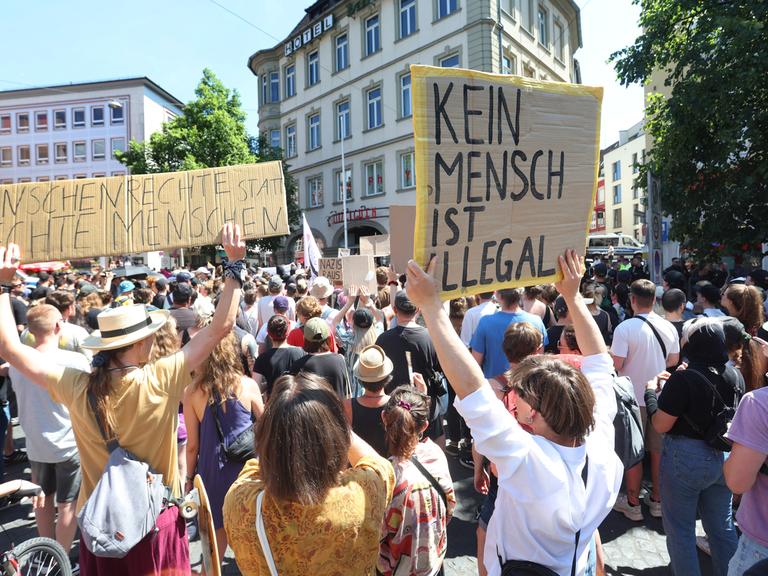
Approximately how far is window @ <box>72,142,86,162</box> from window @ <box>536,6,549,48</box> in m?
39.3

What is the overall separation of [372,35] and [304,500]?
1152 inches

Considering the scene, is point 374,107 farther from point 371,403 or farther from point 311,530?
point 311,530

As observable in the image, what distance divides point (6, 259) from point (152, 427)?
1046mm

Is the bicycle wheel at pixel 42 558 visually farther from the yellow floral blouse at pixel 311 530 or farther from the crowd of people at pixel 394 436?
the yellow floral blouse at pixel 311 530

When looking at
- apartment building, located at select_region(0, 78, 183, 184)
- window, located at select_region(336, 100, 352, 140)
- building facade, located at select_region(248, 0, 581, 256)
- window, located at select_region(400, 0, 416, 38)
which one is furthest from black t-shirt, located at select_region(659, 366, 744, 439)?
apartment building, located at select_region(0, 78, 183, 184)

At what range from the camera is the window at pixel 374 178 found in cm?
2736

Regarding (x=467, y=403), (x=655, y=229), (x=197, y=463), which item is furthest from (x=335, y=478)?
(x=655, y=229)

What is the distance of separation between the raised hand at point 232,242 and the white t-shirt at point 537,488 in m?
1.49

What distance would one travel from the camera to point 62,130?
1779 inches

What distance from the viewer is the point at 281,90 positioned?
3341 cm

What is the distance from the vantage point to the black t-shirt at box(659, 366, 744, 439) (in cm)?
283

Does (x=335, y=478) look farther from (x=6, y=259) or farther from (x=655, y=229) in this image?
(x=655, y=229)

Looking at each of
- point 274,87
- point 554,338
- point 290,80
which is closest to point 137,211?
point 554,338

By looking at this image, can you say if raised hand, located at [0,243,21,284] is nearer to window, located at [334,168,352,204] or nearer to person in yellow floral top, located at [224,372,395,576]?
person in yellow floral top, located at [224,372,395,576]
